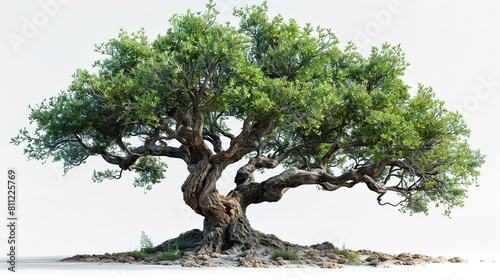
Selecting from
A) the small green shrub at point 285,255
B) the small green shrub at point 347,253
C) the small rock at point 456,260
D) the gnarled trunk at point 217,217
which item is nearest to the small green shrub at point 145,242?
the gnarled trunk at point 217,217

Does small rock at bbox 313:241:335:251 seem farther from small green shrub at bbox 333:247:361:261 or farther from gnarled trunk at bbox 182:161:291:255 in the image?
gnarled trunk at bbox 182:161:291:255

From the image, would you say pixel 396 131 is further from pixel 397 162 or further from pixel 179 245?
pixel 179 245

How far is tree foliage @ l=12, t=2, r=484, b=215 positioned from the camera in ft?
42.7

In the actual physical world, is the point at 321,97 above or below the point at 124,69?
below

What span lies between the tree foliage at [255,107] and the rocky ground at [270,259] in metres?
1.83

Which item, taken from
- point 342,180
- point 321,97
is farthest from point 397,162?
point 321,97

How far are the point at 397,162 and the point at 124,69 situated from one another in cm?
714

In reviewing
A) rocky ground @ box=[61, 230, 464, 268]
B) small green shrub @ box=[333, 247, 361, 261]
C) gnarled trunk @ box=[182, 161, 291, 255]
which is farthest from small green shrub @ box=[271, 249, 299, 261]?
small green shrub @ box=[333, 247, 361, 261]

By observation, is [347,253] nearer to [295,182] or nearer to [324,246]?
[324,246]

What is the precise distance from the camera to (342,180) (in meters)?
16.2

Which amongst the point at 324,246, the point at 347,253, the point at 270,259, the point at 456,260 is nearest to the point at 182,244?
the point at 270,259

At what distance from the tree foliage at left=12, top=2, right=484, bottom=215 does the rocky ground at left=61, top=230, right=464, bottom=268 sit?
183 centimetres

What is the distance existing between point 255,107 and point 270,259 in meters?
3.91

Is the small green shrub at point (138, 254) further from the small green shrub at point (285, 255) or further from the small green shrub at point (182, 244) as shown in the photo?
the small green shrub at point (285, 255)
